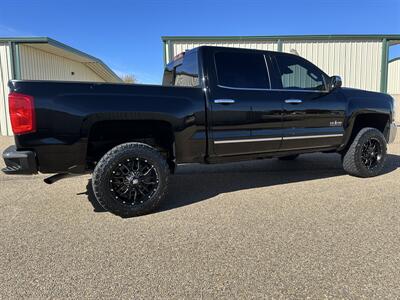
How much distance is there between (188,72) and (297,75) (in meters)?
1.66

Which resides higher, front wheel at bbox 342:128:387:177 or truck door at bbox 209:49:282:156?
truck door at bbox 209:49:282:156

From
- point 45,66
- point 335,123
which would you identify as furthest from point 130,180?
point 45,66

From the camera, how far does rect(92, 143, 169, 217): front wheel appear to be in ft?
12.0

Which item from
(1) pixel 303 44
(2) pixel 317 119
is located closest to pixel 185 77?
(2) pixel 317 119

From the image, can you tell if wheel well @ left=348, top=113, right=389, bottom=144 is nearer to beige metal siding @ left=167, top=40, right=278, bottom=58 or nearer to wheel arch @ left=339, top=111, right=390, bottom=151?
wheel arch @ left=339, top=111, right=390, bottom=151

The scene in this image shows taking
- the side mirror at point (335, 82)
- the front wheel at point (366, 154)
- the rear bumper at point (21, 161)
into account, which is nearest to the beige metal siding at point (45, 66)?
the rear bumper at point (21, 161)

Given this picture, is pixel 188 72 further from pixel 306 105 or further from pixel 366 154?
pixel 366 154

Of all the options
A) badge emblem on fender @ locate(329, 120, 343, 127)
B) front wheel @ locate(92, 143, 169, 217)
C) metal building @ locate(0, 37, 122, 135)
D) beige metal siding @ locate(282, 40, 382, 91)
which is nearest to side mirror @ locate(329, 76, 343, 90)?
badge emblem on fender @ locate(329, 120, 343, 127)

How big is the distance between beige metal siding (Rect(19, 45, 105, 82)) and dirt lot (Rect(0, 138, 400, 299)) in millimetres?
9333

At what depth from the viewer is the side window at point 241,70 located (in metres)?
4.35

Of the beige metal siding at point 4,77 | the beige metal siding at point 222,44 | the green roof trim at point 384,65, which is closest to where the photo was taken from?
the beige metal siding at point 222,44

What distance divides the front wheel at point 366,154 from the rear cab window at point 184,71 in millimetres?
2893

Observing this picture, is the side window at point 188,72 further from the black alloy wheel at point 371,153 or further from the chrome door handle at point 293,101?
the black alloy wheel at point 371,153

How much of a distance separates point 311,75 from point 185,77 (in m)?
1.92
